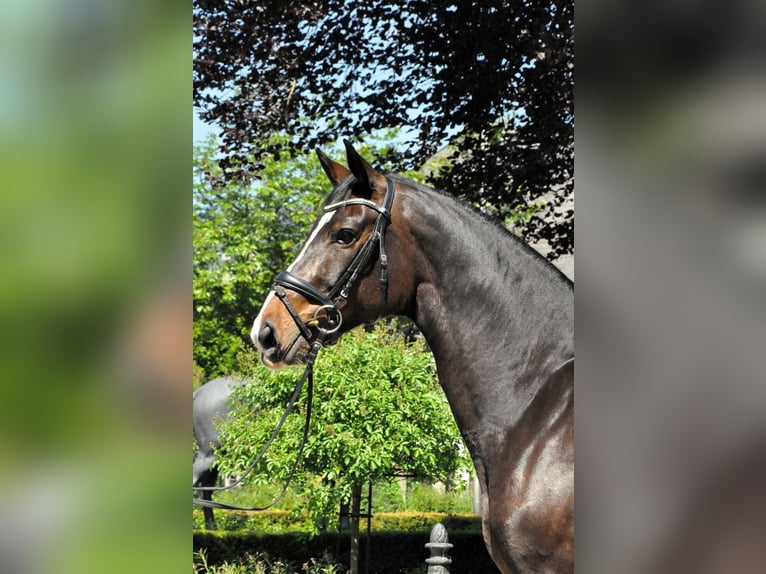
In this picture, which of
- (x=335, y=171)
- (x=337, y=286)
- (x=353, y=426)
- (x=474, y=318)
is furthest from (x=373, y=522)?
(x=474, y=318)

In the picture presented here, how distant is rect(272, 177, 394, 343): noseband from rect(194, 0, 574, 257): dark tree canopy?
11.6 feet

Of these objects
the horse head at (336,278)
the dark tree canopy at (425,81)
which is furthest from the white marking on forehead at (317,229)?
the dark tree canopy at (425,81)

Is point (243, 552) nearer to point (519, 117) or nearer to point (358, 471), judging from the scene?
point (358, 471)

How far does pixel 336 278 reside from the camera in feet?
9.43

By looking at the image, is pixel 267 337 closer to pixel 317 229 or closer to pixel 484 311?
pixel 317 229

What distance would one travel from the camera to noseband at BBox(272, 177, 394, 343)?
284cm

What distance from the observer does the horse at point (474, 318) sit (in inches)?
95.7

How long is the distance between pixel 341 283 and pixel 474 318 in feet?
1.72

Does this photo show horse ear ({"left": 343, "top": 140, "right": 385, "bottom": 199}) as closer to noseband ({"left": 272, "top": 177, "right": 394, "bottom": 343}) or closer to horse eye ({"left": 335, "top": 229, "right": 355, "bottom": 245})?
noseband ({"left": 272, "top": 177, "right": 394, "bottom": 343})
